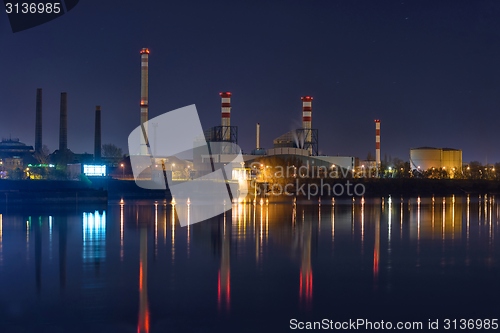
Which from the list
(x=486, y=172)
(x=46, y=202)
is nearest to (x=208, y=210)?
(x=46, y=202)

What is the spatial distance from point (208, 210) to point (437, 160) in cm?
4368

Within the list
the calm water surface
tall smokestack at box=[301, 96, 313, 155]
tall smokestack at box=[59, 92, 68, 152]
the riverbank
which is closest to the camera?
the calm water surface

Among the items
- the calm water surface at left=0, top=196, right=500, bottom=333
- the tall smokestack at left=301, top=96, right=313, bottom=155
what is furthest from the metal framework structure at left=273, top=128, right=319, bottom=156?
the calm water surface at left=0, top=196, right=500, bottom=333

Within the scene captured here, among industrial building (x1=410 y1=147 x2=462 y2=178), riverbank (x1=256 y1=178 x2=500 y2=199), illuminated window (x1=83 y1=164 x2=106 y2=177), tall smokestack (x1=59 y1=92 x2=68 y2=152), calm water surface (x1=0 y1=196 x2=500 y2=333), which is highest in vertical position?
tall smokestack (x1=59 y1=92 x2=68 y2=152)

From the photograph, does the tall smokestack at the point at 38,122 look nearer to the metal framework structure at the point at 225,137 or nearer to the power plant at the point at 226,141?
the power plant at the point at 226,141

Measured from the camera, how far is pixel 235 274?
1005cm

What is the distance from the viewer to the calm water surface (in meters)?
7.41

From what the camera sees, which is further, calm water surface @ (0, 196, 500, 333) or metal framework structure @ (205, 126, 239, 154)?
metal framework structure @ (205, 126, 239, 154)

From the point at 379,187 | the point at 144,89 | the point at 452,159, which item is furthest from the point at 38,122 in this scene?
the point at 452,159

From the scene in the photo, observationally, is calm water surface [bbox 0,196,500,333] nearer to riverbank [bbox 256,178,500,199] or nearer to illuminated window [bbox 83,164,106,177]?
riverbank [bbox 256,178,500,199]

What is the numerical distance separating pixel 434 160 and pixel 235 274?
55188 millimetres

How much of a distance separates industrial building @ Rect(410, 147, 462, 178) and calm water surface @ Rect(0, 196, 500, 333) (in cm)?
4557

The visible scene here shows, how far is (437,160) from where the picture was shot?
62094 mm
